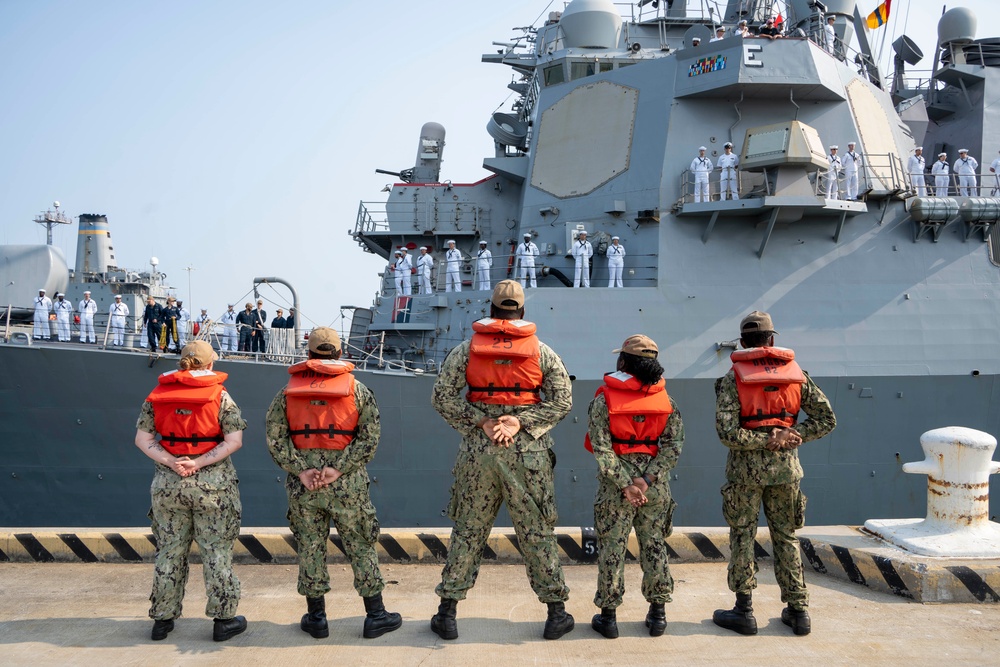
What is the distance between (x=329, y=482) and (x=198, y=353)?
3.08 ft

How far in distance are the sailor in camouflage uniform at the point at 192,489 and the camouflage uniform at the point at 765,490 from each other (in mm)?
2398

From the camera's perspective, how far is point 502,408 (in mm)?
3748

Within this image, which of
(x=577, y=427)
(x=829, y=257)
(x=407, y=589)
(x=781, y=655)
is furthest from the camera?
(x=829, y=257)

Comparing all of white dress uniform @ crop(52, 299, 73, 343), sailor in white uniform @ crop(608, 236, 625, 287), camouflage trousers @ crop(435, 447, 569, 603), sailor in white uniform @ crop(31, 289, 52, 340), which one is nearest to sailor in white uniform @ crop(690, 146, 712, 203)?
sailor in white uniform @ crop(608, 236, 625, 287)

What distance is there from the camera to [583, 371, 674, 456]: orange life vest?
12.2ft

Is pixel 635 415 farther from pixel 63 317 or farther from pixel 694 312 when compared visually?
pixel 63 317

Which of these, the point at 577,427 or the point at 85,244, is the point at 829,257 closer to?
the point at 577,427

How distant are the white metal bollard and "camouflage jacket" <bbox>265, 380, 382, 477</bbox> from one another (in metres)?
3.03

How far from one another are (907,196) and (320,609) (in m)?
9.23

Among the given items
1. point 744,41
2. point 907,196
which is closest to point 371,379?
point 744,41

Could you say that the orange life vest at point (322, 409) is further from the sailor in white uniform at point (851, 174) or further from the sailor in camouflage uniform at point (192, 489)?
the sailor in white uniform at point (851, 174)

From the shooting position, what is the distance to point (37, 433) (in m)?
9.30

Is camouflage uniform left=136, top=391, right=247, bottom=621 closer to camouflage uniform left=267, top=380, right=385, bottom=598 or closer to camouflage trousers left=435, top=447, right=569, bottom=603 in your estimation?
camouflage uniform left=267, top=380, right=385, bottom=598

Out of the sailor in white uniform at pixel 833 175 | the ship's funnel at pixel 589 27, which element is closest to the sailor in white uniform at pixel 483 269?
the ship's funnel at pixel 589 27
